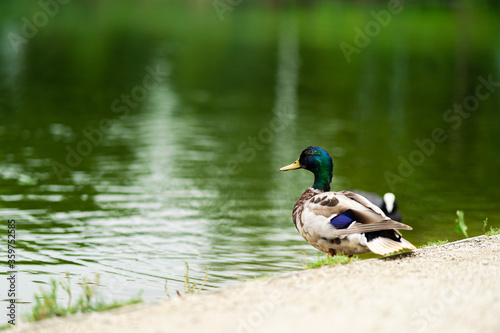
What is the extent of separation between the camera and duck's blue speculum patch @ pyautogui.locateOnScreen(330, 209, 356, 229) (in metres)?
7.54

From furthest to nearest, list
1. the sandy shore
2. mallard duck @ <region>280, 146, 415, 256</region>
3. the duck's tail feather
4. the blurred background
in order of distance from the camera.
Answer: the blurred background, mallard duck @ <region>280, 146, 415, 256</region>, the duck's tail feather, the sandy shore

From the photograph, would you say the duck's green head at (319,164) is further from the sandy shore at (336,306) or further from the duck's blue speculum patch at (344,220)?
the sandy shore at (336,306)

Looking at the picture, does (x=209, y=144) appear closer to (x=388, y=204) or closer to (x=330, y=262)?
(x=388, y=204)

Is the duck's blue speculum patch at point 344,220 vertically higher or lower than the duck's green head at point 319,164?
lower

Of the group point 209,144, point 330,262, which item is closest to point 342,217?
point 330,262

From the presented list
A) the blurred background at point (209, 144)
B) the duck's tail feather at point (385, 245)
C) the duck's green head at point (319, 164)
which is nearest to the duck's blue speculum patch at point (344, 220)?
the duck's tail feather at point (385, 245)

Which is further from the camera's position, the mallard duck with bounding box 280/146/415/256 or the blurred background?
the blurred background

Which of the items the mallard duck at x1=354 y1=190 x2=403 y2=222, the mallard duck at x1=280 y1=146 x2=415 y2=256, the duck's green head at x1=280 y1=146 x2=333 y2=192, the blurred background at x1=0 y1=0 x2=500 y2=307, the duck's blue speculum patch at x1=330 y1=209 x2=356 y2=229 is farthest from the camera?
the mallard duck at x1=354 y1=190 x2=403 y2=222

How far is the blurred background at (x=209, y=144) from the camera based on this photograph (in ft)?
35.6

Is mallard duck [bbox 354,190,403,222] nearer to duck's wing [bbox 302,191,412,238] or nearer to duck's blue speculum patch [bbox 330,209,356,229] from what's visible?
duck's wing [bbox 302,191,412,238]

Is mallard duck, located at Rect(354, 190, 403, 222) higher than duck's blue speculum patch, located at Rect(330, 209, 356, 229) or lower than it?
lower

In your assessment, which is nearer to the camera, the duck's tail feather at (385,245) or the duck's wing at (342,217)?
the duck's tail feather at (385,245)

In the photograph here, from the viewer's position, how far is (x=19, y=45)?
1609 inches

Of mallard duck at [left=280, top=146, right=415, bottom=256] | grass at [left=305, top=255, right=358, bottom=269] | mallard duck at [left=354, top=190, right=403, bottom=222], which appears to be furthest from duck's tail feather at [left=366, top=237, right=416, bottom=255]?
mallard duck at [left=354, top=190, right=403, bottom=222]
